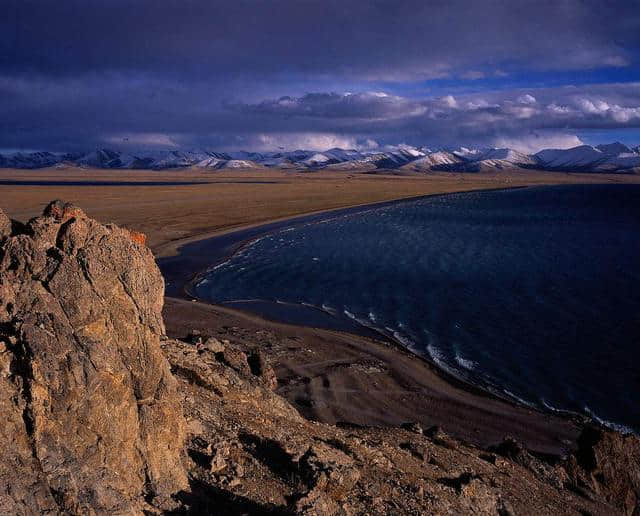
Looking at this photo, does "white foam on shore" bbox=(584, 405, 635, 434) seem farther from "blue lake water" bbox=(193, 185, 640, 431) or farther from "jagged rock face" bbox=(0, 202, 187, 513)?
"jagged rock face" bbox=(0, 202, 187, 513)

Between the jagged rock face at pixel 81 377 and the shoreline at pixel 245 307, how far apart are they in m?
14.0

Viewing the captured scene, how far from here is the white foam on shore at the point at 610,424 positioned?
17688mm

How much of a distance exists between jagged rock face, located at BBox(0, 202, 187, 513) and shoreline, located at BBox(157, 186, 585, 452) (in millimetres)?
Result: 14045

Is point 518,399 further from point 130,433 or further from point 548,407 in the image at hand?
point 130,433

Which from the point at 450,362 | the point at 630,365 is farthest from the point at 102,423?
the point at 630,365

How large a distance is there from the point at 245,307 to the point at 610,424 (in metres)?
18.4

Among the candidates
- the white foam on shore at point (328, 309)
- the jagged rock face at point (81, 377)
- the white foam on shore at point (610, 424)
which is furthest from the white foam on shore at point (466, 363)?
the jagged rock face at point (81, 377)

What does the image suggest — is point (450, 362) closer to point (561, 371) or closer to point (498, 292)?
point (561, 371)

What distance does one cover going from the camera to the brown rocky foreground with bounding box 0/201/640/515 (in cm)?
717

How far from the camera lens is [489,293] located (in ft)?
107

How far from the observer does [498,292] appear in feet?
108

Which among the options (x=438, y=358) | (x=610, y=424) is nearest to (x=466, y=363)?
(x=438, y=358)

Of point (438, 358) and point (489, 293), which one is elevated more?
point (489, 293)

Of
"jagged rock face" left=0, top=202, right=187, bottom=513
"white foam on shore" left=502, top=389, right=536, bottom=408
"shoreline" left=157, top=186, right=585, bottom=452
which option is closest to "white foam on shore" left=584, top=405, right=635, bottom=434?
"shoreline" left=157, top=186, right=585, bottom=452
